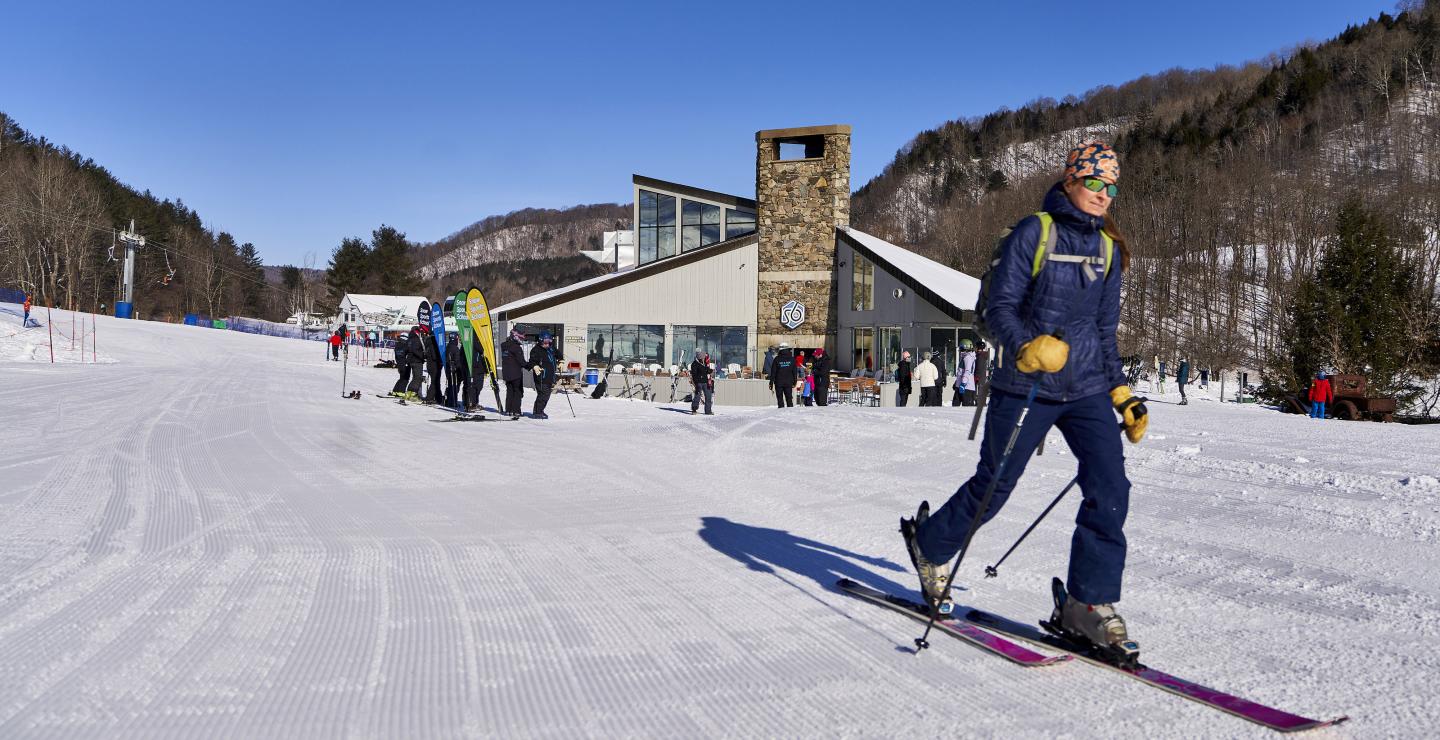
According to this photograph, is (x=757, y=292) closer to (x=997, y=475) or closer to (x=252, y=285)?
(x=997, y=475)

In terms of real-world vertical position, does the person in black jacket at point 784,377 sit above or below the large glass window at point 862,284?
below

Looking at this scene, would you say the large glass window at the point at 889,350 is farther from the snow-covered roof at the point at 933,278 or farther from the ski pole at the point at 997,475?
the ski pole at the point at 997,475

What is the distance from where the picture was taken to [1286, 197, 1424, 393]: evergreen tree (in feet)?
69.9

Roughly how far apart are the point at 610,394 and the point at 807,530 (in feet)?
68.1

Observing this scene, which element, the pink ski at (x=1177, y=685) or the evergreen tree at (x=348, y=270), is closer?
the pink ski at (x=1177, y=685)

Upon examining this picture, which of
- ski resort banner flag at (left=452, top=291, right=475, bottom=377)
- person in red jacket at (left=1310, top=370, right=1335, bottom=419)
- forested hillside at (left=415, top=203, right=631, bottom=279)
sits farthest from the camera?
forested hillside at (left=415, top=203, right=631, bottom=279)

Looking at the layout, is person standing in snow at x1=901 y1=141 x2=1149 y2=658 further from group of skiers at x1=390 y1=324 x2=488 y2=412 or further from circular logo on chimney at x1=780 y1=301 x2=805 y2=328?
circular logo on chimney at x1=780 y1=301 x2=805 y2=328

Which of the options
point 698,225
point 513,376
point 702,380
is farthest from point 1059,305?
point 698,225

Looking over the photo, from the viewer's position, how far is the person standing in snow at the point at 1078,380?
287cm

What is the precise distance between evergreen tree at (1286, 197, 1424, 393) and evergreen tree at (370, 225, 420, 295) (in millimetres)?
92157

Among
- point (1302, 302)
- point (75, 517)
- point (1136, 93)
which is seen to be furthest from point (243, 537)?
point (1136, 93)

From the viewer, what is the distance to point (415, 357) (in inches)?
756

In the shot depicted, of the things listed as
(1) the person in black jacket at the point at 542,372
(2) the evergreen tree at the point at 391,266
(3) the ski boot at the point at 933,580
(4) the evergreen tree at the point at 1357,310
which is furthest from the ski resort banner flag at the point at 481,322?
(2) the evergreen tree at the point at 391,266

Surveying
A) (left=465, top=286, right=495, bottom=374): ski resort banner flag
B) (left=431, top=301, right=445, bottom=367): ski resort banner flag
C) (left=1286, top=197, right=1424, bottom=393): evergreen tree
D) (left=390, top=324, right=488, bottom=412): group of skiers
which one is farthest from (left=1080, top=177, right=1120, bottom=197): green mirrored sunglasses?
(left=1286, top=197, right=1424, bottom=393): evergreen tree
